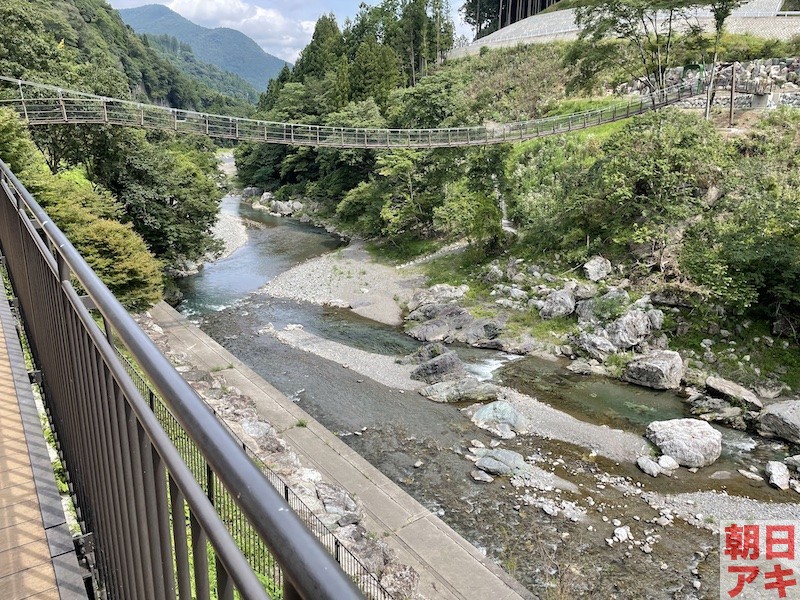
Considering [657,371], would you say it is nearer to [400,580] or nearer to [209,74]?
[400,580]

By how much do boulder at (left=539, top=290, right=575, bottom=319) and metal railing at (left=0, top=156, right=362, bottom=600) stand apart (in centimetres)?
1221

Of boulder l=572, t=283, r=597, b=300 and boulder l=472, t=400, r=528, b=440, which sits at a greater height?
boulder l=572, t=283, r=597, b=300

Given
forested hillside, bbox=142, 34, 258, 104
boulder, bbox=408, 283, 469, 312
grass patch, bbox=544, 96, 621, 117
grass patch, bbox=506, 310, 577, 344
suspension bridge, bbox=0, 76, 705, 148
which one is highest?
forested hillside, bbox=142, 34, 258, 104

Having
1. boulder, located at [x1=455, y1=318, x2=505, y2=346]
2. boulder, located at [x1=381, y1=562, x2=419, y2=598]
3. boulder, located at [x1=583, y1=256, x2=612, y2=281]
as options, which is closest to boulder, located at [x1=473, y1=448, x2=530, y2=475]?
boulder, located at [x1=381, y1=562, x2=419, y2=598]

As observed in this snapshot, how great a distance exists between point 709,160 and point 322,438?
11620mm

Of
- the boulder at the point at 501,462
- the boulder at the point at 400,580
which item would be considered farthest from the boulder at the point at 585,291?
the boulder at the point at 400,580

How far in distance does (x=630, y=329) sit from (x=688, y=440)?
12.8 ft

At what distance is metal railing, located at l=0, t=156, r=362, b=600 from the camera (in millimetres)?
510

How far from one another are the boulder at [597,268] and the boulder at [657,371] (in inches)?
133

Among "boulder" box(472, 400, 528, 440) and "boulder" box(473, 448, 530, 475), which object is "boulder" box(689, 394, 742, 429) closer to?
"boulder" box(472, 400, 528, 440)

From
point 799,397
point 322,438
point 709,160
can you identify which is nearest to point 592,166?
point 709,160

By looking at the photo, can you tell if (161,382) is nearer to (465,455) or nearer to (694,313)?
(465,455)

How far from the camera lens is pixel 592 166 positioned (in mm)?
15820

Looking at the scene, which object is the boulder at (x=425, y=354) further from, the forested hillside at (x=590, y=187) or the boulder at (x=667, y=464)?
the boulder at (x=667, y=464)
